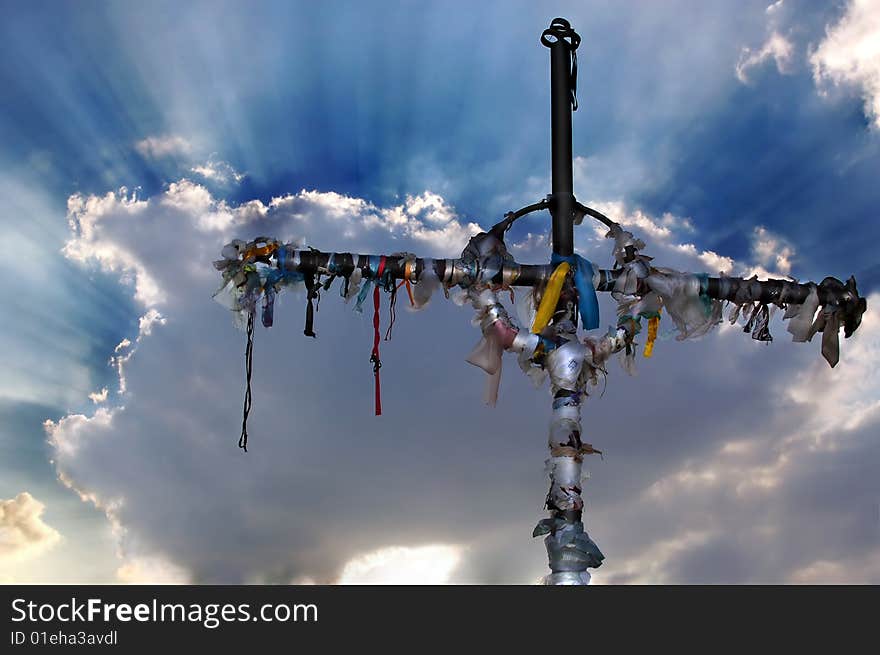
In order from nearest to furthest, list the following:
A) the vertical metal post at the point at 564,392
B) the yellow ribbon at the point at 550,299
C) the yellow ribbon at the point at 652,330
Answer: the vertical metal post at the point at 564,392 → the yellow ribbon at the point at 550,299 → the yellow ribbon at the point at 652,330

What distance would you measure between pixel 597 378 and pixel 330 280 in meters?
2.54

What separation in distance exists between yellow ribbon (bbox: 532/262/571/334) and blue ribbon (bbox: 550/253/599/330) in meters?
0.12

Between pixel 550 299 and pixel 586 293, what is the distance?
32 cm

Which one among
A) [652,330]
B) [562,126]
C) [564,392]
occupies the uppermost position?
[562,126]

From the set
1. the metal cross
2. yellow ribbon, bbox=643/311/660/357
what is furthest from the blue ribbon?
yellow ribbon, bbox=643/311/660/357

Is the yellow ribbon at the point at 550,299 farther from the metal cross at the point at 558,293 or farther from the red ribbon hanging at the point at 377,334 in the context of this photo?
the red ribbon hanging at the point at 377,334

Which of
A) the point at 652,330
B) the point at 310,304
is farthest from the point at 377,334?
the point at 652,330

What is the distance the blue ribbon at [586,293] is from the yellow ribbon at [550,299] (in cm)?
12

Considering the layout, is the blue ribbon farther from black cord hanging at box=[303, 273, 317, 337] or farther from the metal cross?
black cord hanging at box=[303, 273, 317, 337]

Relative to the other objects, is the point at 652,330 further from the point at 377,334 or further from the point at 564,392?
the point at 377,334

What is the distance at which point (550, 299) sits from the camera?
24.0ft

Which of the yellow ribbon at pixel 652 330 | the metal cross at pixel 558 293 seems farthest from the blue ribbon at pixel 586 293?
the yellow ribbon at pixel 652 330

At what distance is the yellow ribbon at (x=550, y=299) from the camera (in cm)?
729
